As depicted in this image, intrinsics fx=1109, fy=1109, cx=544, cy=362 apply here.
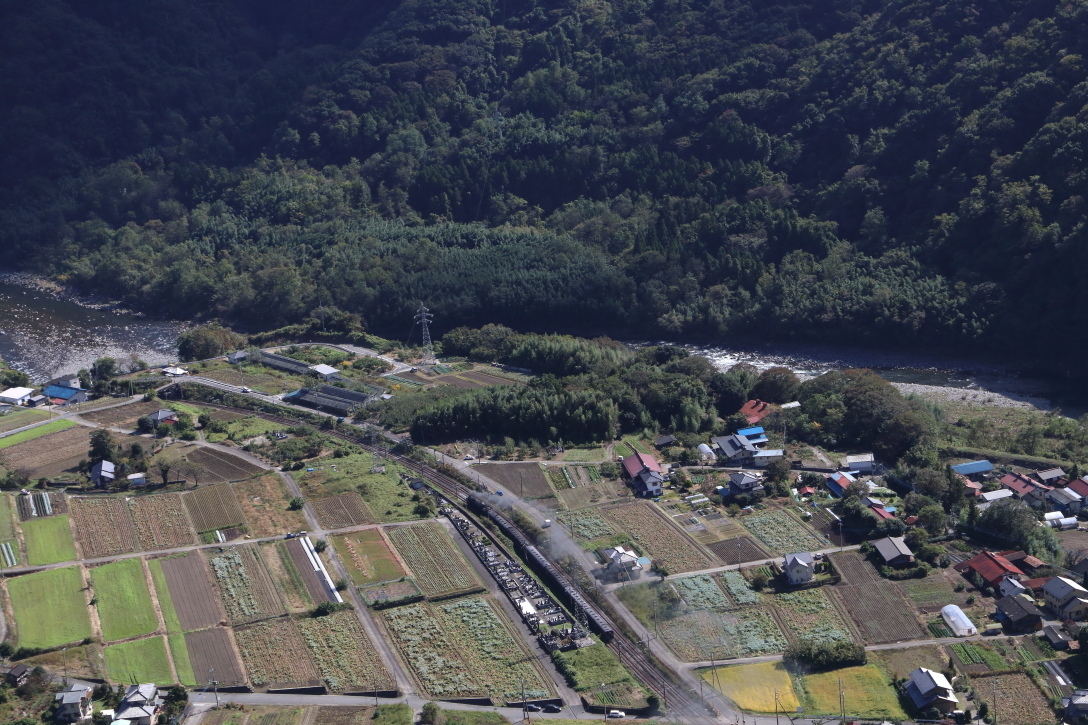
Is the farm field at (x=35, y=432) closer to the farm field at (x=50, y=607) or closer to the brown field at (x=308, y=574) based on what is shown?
the farm field at (x=50, y=607)

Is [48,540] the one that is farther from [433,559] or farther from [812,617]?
[812,617]

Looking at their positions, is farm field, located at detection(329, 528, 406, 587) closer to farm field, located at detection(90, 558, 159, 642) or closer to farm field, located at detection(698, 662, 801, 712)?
farm field, located at detection(90, 558, 159, 642)

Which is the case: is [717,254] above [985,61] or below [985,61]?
below

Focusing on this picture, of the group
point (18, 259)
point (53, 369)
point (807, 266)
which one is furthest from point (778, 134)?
point (18, 259)

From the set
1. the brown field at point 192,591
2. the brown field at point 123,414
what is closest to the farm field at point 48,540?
the brown field at point 192,591

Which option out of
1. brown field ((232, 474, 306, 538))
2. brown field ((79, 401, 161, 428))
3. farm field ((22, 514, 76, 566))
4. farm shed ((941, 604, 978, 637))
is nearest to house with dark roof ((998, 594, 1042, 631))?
farm shed ((941, 604, 978, 637))

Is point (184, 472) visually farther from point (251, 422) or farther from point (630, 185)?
point (630, 185)

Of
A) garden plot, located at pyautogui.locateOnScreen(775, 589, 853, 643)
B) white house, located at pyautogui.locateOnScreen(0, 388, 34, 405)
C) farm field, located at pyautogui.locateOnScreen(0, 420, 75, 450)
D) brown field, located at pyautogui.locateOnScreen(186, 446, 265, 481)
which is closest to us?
garden plot, located at pyautogui.locateOnScreen(775, 589, 853, 643)
